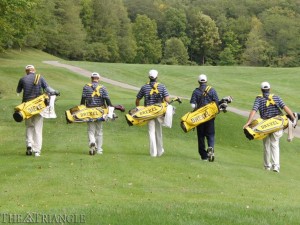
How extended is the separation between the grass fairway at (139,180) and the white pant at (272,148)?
0.45m

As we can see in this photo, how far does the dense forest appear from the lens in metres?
92.5

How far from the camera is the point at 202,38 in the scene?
127312 mm

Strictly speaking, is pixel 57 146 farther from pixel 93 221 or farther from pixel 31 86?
pixel 93 221

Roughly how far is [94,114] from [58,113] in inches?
405

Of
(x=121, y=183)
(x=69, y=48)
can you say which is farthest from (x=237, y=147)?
(x=69, y=48)

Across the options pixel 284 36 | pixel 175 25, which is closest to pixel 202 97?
pixel 284 36

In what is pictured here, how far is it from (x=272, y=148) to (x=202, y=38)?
113314 mm

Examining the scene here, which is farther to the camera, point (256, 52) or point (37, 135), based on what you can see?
point (256, 52)

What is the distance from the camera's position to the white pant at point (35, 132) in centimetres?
1538

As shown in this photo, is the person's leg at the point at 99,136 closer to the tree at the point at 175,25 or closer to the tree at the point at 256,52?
the tree at the point at 256,52

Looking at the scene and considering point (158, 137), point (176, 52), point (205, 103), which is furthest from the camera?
point (176, 52)

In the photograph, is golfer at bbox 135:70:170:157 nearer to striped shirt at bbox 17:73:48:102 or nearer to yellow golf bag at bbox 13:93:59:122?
yellow golf bag at bbox 13:93:59:122

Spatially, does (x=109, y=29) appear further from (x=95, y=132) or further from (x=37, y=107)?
(x=37, y=107)

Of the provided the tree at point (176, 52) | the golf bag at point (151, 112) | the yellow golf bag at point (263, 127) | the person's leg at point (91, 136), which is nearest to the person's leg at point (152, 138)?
the golf bag at point (151, 112)
